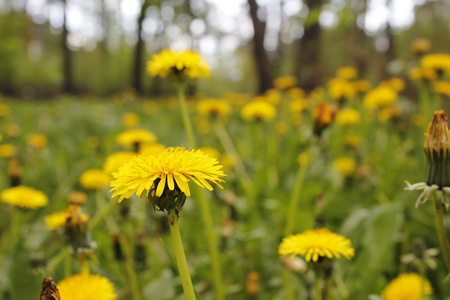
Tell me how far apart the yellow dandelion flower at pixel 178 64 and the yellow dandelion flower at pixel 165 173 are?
593 mm

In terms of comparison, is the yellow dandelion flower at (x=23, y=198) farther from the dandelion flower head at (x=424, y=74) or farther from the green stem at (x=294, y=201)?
the dandelion flower head at (x=424, y=74)

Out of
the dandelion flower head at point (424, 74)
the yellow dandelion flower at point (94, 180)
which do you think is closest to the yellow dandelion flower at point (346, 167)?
the dandelion flower head at point (424, 74)

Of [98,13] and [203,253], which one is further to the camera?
[98,13]

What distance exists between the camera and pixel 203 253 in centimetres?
178

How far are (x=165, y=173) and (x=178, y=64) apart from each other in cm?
63

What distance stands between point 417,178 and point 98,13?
22.2 meters

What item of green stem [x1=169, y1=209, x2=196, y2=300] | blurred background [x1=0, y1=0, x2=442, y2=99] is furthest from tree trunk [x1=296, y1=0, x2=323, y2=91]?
green stem [x1=169, y1=209, x2=196, y2=300]

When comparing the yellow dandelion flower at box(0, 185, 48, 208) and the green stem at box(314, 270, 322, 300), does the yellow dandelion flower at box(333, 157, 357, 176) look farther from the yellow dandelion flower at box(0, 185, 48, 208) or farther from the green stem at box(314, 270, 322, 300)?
the yellow dandelion flower at box(0, 185, 48, 208)

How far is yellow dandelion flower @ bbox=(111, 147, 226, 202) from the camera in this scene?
0.57 meters

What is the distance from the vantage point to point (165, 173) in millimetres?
589

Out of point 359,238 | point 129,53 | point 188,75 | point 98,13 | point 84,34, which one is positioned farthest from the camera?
point 84,34

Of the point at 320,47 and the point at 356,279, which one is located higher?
the point at 320,47

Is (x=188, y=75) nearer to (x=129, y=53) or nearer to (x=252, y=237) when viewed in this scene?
(x=252, y=237)

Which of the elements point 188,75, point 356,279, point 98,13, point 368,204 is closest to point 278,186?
point 368,204
